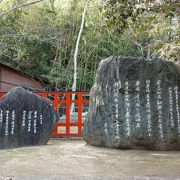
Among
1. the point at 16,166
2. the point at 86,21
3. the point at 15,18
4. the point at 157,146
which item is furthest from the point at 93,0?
the point at 16,166

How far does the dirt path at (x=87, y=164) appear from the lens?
343 cm

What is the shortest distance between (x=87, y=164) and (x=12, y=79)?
11.1m

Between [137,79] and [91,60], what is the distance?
12919 millimetres

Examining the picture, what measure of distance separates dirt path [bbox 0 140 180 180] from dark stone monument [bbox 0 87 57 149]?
0.63 meters

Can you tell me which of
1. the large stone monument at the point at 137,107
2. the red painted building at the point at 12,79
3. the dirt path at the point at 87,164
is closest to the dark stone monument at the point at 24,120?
the dirt path at the point at 87,164

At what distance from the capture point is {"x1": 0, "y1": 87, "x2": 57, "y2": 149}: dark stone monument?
19.6ft

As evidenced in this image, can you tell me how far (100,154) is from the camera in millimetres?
4938

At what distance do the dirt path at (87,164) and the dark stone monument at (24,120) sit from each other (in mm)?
633

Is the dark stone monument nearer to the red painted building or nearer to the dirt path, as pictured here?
the dirt path

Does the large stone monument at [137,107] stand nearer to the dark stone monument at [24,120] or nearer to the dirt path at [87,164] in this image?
the dirt path at [87,164]

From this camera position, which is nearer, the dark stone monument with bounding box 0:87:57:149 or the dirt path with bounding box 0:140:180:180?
→ the dirt path with bounding box 0:140:180:180

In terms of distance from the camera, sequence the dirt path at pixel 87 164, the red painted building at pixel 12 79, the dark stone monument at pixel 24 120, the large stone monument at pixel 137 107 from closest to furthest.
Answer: the dirt path at pixel 87 164, the large stone monument at pixel 137 107, the dark stone monument at pixel 24 120, the red painted building at pixel 12 79

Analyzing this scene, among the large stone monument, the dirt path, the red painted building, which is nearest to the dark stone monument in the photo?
the dirt path

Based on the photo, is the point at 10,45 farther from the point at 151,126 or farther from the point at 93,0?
the point at 151,126
